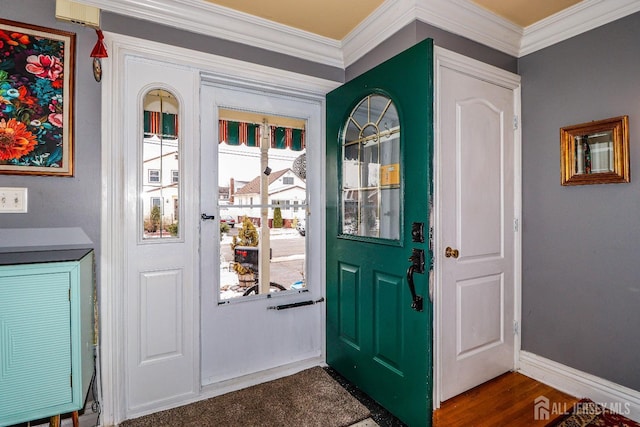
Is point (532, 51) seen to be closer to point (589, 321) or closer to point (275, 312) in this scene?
point (589, 321)

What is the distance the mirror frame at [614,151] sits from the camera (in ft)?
6.05

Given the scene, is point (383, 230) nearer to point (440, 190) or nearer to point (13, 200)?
point (440, 190)

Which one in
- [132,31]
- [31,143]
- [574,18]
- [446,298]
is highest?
[574,18]

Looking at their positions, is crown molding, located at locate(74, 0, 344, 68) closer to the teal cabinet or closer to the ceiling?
the ceiling

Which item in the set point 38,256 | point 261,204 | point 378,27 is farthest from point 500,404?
point 38,256

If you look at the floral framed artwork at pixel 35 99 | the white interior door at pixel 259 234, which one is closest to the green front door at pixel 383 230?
the white interior door at pixel 259 234

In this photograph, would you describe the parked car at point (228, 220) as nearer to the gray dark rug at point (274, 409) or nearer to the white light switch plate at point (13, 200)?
the white light switch plate at point (13, 200)

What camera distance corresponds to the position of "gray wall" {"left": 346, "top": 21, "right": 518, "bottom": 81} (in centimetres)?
191

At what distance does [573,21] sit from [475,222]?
Answer: 4.61ft

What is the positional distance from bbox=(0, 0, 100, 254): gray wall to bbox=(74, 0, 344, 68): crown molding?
0.22 metres

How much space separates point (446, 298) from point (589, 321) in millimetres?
930

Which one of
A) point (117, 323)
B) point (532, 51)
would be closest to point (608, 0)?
point (532, 51)

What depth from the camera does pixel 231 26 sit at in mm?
2070

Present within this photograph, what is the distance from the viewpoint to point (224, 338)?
2.20m
